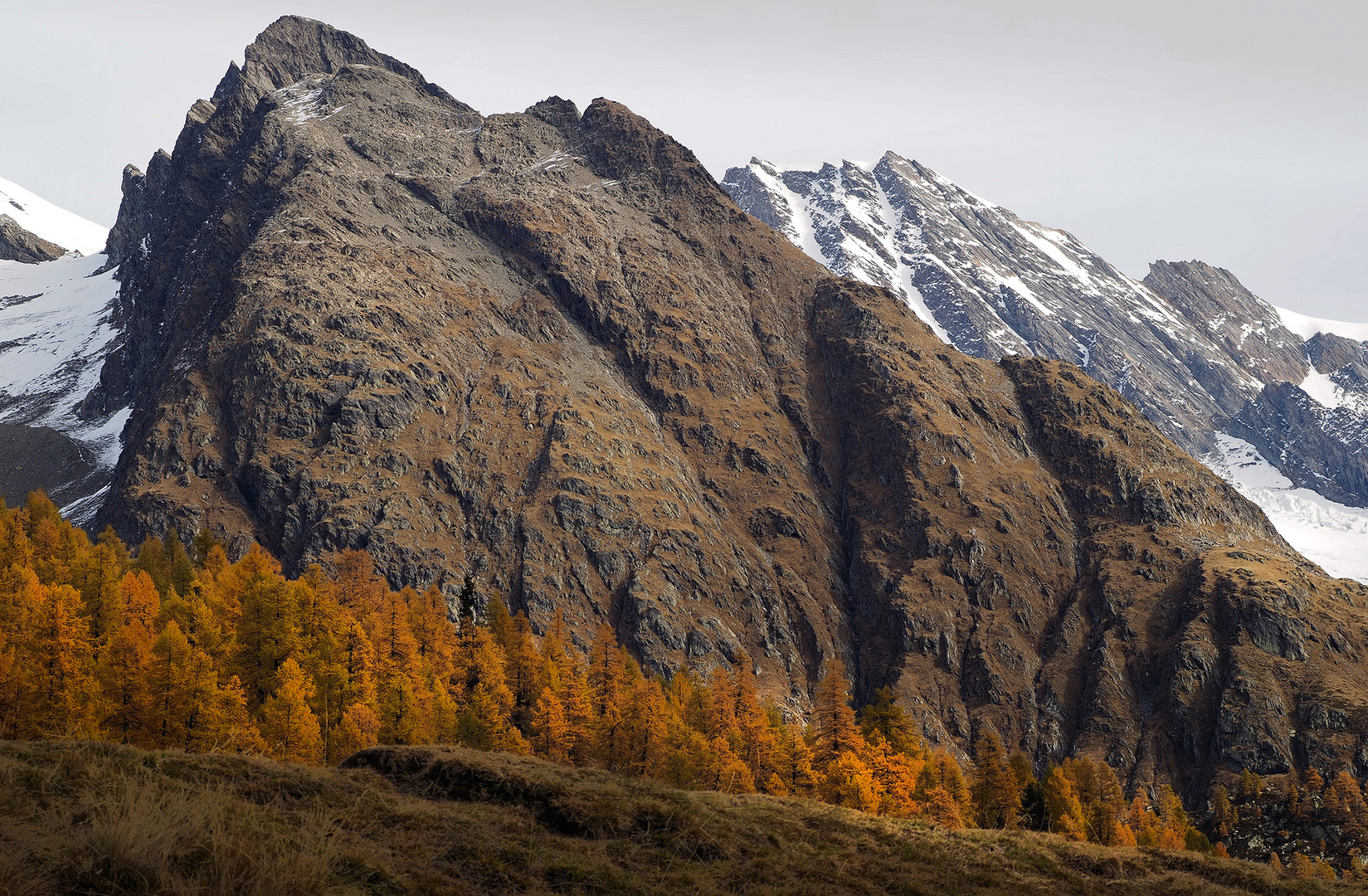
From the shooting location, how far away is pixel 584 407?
161125 millimetres

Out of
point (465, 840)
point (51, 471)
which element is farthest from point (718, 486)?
point (465, 840)

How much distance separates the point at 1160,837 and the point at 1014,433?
118177mm

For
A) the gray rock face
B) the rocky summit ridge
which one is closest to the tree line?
the rocky summit ridge

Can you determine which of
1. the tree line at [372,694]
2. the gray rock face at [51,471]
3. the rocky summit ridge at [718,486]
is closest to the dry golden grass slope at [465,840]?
the tree line at [372,694]

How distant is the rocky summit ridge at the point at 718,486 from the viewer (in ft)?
429

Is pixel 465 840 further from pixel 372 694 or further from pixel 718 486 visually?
pixel 718 486

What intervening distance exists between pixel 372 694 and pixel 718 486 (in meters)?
122

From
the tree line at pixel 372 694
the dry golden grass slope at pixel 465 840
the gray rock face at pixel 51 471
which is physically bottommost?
the gray rock face at pixel 51 471

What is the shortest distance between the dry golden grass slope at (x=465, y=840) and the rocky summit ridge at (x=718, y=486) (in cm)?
9626

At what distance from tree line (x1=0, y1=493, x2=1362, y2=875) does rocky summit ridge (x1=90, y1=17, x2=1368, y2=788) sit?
192ft

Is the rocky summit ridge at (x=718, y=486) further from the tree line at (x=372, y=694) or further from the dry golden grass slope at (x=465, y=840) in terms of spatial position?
the dry golden grass slope at (x=465, y=840)

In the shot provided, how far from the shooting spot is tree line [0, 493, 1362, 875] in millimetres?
36312

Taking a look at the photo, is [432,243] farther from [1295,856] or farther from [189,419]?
[1295,856]

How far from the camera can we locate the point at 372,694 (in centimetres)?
4547
